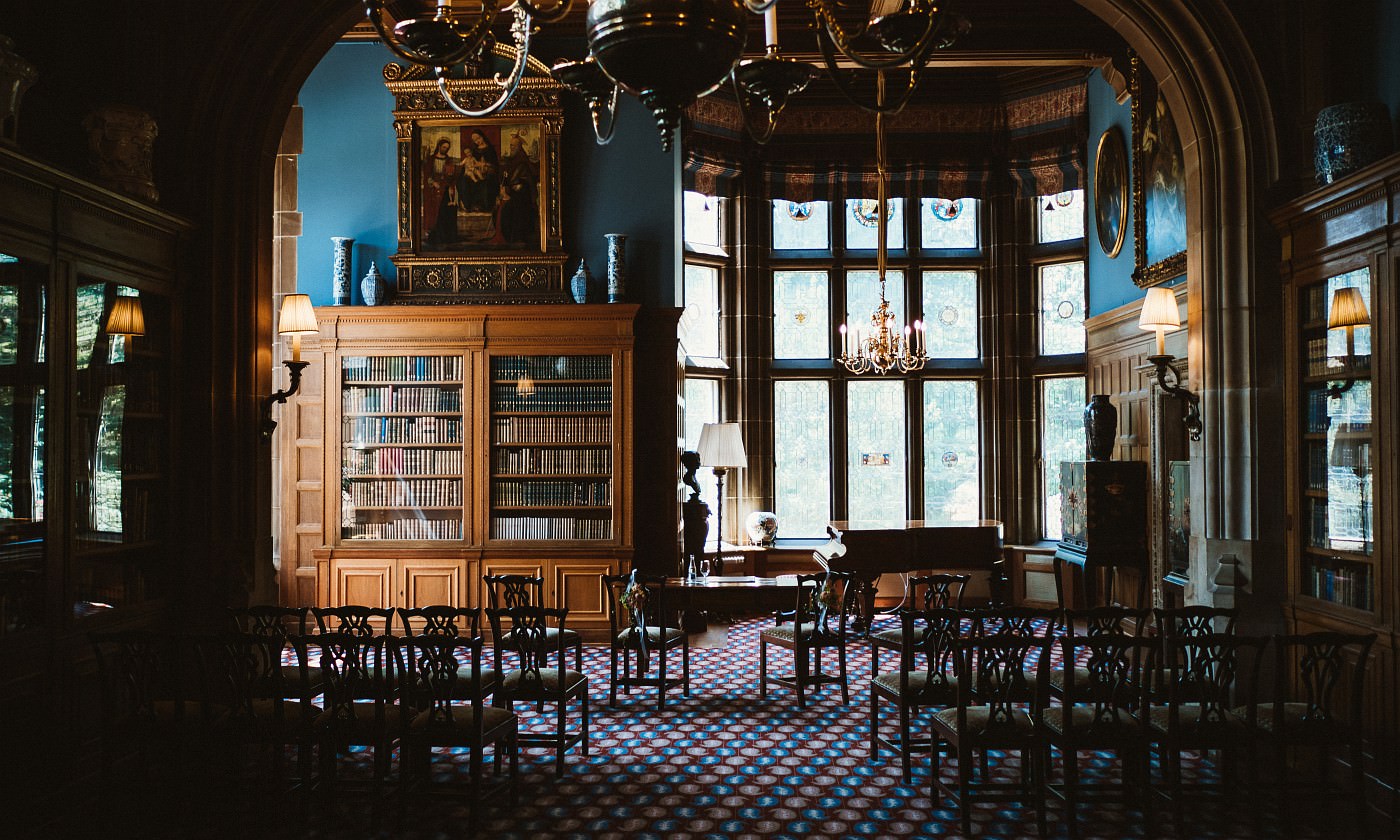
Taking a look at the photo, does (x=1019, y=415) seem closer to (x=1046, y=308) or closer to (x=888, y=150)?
(x=1046, y=308)

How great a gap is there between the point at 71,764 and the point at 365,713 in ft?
4.63

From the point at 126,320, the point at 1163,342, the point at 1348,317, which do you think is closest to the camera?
the point at 1348,317

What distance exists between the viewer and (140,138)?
5492mm

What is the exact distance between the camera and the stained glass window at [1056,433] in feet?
36.1

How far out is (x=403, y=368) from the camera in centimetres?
910

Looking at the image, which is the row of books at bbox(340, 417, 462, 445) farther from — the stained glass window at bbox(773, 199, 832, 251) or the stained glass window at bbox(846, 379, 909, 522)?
the stained glass window at bbox(846, 379, 909, 522)

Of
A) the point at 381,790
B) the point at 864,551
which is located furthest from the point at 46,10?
the point at 864,551

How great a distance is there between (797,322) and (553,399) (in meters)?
3.85

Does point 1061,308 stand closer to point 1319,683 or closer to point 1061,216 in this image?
point 1061,216

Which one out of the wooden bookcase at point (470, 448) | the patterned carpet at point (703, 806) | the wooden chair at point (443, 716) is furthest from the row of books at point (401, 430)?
the wooden chair at point (443, 716)

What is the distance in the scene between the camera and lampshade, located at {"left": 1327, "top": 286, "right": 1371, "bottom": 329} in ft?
16.4

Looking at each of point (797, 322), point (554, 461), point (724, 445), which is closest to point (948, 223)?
point (797, 322)

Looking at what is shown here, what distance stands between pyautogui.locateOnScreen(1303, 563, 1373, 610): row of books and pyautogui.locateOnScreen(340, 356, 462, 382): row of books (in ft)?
21.9

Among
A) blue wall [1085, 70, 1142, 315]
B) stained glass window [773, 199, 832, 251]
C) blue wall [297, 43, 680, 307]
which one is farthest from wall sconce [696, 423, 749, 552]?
blue wall [1085, 70, 1142, 315]
